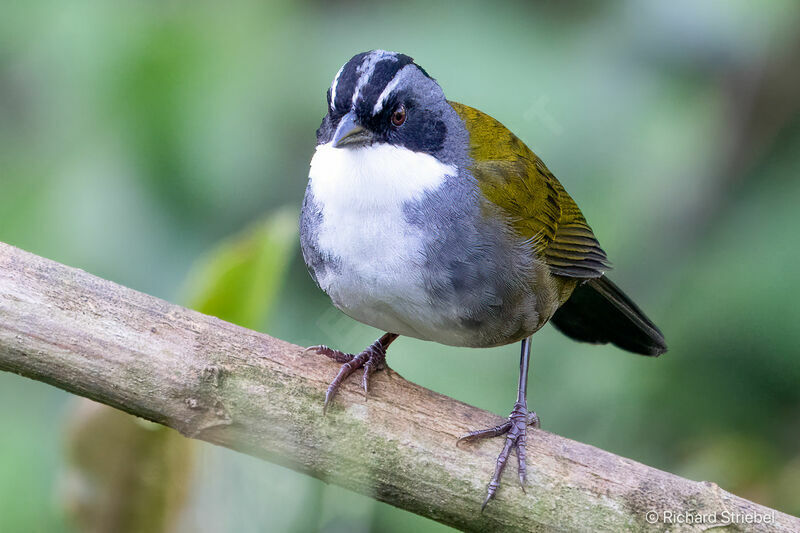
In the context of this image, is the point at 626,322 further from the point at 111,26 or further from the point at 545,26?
the point at 111,26

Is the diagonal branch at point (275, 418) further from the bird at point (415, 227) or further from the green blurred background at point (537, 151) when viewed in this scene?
the green blurred background at point (537, 151)

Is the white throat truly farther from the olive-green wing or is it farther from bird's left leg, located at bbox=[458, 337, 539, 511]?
bird's left leg, located at bbox=[458, 337, 539, 511]

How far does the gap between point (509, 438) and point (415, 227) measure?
77 centimetres

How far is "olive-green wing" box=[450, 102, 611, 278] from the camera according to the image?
3.38 meters

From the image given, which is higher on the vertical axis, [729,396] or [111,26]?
[111,26]

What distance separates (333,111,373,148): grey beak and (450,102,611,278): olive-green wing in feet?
1.62

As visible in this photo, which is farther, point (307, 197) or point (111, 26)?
point (111, 26)

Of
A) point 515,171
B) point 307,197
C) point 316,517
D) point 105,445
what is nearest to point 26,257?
point 105,445

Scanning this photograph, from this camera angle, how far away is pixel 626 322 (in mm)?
3961

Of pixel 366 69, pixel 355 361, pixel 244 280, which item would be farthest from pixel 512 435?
pixel 366 69

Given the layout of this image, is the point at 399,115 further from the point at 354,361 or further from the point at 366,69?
the point at 354,361

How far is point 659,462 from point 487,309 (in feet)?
5.98

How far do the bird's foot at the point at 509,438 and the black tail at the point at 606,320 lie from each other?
0.84 m

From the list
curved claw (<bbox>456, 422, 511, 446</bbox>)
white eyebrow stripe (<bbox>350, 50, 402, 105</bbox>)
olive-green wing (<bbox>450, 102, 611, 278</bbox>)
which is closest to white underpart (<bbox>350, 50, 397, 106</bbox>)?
white eyebrow stripe (<bbox>350, 50, 402, 105</bbox>)
